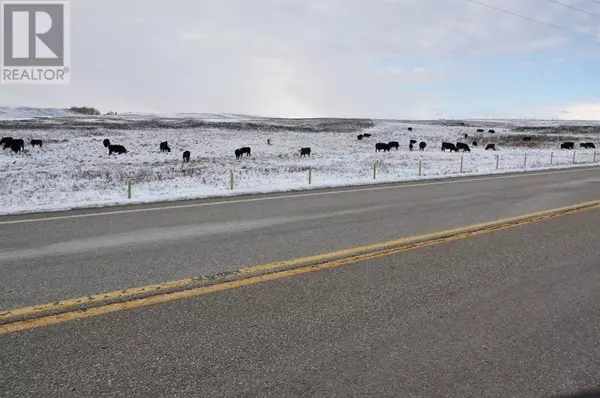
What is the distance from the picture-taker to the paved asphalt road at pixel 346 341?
2955mm

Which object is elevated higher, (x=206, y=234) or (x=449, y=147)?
(x=449, y=147)

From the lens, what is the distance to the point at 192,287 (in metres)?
4.62

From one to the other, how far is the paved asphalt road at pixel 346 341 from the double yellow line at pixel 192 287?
0.56 ft

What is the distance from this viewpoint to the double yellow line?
3824 millimetres

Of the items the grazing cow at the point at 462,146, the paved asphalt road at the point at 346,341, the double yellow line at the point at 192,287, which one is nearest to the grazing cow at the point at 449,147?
the grazing cow at the point at 462,146

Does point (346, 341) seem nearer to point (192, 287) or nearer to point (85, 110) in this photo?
point (192, 287)

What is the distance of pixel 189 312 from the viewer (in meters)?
3.99

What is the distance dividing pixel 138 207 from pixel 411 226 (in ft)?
20.5

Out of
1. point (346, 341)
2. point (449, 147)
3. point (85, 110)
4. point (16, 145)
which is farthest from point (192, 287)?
point (85, 110)

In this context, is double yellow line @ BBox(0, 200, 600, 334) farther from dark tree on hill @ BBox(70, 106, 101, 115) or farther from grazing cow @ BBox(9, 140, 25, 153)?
dark tree on hill @ BBox(70, 106, 101, 115)

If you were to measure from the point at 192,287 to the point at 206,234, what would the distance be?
2.64m

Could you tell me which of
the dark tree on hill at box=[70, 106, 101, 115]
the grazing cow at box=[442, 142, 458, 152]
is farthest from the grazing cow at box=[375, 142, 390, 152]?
the dark tree on hill at box=[70, 106, 101, 115]

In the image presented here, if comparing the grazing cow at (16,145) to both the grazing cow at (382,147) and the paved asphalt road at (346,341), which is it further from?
the paved asphalt road at (346,341)

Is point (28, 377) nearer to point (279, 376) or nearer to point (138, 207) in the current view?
point (279, 376)
